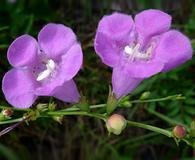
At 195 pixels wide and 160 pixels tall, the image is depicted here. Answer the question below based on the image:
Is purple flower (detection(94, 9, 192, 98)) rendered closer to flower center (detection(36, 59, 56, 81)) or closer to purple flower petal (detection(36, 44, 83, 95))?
purple flower petal (detection(36, 44, 83, 95))

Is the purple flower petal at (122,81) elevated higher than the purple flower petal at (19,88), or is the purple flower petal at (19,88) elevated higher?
the purple flower petal at (19,88)

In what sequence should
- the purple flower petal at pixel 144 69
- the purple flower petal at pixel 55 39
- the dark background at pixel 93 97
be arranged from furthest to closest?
the dark background at pixel 93 97, the purple flower petal at pixel 55 39, the purple flower petal at pixel 144 69

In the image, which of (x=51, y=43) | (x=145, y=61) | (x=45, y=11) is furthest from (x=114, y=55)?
(x=45, y=11)

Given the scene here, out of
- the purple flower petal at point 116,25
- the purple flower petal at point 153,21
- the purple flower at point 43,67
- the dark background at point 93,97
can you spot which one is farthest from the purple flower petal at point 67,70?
the dark background at point 93,97

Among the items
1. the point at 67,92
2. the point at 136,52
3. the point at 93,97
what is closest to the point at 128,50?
the point at 136,52

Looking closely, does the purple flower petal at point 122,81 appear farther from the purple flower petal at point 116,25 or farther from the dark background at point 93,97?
the dark background at point 93,97

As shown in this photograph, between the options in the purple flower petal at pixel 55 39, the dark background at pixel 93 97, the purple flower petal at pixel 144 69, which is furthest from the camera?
the dark background at pixel 93 97

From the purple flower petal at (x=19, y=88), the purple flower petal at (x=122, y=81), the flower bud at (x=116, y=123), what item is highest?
the purple flower petal at (x=19, y=88)

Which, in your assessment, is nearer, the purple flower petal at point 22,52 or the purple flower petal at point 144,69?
the purple flower petal at point 144,69
